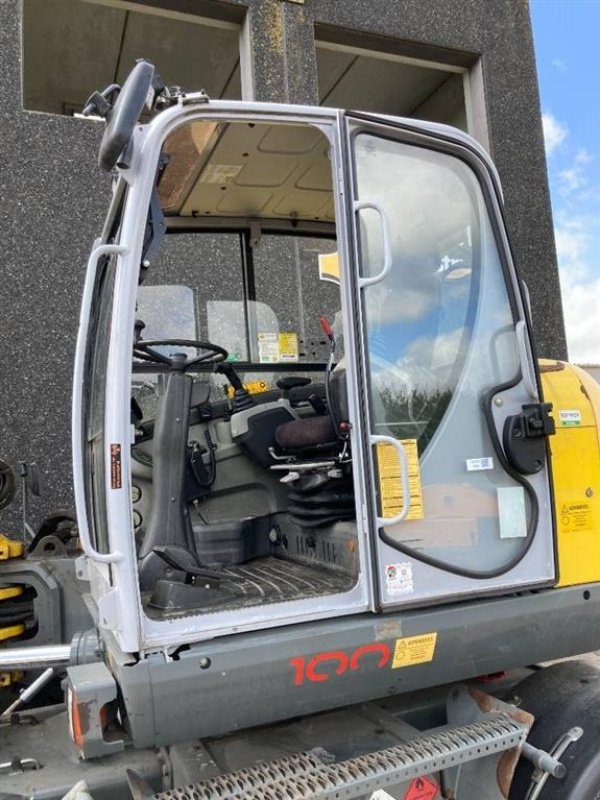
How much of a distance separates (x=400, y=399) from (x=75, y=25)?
5.68 metres

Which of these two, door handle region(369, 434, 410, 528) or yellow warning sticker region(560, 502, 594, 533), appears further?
yellow warning sticker region(560, 502, 594, 533)

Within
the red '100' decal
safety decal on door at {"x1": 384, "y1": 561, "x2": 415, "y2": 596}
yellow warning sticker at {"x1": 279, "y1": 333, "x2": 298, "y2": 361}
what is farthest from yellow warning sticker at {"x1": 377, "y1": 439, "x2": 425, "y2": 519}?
yellow warning sticker at {"x1": 279, "y1": 333, "x2": 298, "y2": 361}

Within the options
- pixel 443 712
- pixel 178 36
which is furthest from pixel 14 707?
pixel 178 36

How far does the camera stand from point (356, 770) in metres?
1.96

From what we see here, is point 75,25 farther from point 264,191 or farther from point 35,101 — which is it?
point 264,191

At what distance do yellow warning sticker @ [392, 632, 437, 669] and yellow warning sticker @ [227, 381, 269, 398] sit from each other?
5.15 ft

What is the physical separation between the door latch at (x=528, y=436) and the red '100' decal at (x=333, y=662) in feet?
2.45

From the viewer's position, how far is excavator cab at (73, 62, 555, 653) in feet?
6.53

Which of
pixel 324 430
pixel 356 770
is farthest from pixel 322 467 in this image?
pixel 356 770

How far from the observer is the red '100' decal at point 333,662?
1949mm

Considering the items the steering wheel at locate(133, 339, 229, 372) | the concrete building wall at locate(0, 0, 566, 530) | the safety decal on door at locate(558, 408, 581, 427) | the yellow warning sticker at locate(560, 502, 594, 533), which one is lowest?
the yellow warning sticker at locate(560, 502, 594, 533)

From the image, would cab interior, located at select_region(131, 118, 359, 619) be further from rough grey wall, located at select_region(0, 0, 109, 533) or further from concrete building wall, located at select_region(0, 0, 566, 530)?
rough grey wall, located at select_region(0, 0, 109, 533)

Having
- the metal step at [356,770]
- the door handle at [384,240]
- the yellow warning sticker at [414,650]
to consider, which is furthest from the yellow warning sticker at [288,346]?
the metal step at [356,770]

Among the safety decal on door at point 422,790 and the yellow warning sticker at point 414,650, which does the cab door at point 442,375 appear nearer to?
the yellow warning sticker at point 414,650
